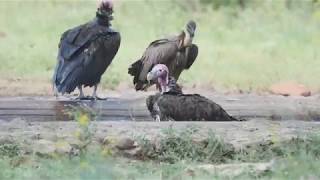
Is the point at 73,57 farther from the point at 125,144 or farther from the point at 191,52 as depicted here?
the point at 125,144

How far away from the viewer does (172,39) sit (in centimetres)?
1014

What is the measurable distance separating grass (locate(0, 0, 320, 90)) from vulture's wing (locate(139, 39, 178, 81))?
230 cm

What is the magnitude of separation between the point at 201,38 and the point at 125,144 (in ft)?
29.7

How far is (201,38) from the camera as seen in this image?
623 inches

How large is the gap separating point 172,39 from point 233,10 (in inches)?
303

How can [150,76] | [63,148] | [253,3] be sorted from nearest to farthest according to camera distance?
[63,148] < [150,76] < [253,3]

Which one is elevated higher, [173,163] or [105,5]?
[105,5]

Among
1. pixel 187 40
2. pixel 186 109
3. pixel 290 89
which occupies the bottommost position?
pixel 186 109

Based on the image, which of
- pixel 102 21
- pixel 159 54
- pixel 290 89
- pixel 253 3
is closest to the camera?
pixel 102 21

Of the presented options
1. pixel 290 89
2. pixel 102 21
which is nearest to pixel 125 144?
pixel 102 21

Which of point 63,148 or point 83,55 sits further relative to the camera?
point 83,55

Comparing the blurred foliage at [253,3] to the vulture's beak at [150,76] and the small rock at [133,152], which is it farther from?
the small rock at [133,152]

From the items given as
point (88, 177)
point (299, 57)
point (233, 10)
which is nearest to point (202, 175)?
point (88, 177)

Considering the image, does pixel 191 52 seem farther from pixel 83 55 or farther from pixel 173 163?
pixel 173 163
